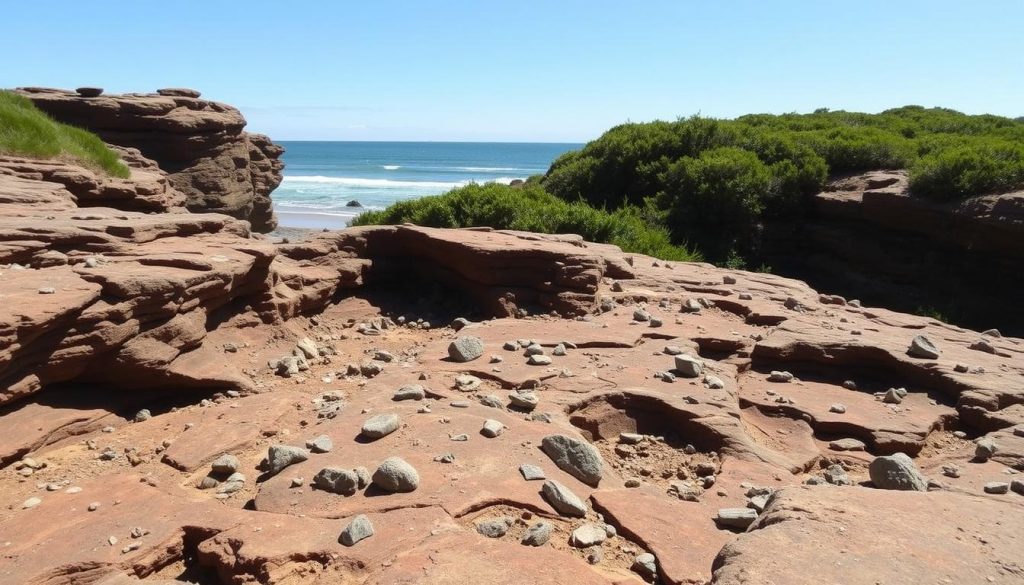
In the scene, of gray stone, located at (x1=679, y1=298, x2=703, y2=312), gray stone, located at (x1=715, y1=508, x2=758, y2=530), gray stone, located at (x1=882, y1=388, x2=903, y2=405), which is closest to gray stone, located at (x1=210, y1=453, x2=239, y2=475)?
gray stone, located at (x1=715, y1=508, x2=758, y2=530)

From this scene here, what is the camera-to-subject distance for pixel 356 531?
2883 millimetres

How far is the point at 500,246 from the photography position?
24.1 feet

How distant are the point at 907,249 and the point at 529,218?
735 cm

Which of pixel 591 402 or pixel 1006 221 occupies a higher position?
pixel 1006 221

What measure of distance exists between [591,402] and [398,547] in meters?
2.11

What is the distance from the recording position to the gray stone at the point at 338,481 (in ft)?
10.8

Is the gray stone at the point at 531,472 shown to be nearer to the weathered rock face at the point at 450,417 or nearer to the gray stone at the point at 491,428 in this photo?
the weathered rock face at the point at 450,417

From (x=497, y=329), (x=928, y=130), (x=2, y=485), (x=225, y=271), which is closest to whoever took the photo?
(x=2, y=485)

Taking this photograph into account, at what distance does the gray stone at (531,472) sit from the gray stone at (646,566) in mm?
689

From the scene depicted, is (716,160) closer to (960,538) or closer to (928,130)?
(928,130)

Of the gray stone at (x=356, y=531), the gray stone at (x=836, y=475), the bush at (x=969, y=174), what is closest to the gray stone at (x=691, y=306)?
the gray stone at (x=836, y=475)

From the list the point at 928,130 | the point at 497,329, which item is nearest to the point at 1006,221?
the point at 928,130

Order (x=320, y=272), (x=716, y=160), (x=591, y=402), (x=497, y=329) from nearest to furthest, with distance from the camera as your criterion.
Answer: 1. (x=591, y=402)
2. (x=497, y=329)
3. (x=320, y=272)
4. (x=716, y=160)

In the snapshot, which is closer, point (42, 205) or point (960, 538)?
point (960, 538)
